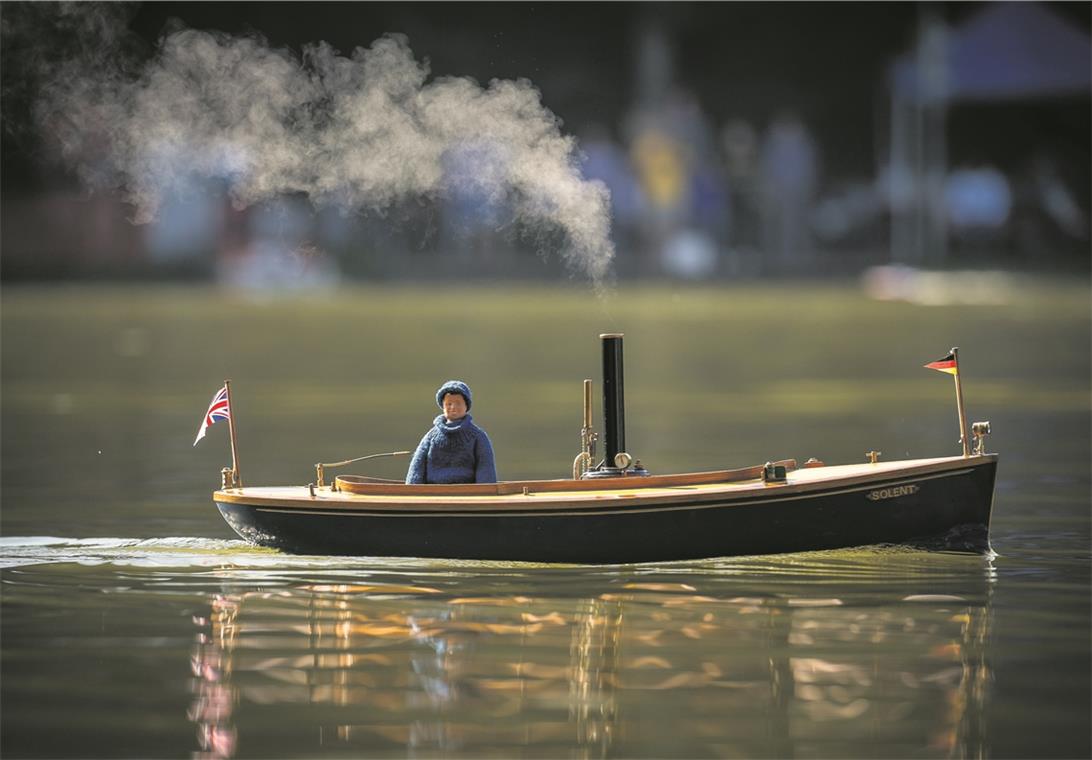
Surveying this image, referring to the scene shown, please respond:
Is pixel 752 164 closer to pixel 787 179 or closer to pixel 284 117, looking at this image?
pixel 787 179

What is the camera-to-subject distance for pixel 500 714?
10.4 meters

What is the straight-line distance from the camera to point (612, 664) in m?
11.7

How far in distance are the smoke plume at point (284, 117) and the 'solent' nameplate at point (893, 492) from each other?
6.61 meters

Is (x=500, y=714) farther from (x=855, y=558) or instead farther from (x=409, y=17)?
(x=409, y=17)

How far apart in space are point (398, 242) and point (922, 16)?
22451mm

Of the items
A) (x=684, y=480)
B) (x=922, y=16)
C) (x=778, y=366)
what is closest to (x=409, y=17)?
(x=922, y=16)

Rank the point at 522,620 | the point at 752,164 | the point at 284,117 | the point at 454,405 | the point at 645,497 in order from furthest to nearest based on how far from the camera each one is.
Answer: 1. the point at 752,164
2. the point at 284,117
3. the point at 454,405
4. the point at 645,497
5. the point at 522,620

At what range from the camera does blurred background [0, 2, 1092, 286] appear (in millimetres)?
83125

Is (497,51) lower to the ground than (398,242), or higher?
higher

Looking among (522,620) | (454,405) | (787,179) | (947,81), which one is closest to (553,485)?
(454,405)

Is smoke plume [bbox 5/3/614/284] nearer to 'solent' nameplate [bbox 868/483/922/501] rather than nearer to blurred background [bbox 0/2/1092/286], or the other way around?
'solent' nameplate [bbox 868/483/922/501]

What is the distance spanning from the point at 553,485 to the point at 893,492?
2.30 meters

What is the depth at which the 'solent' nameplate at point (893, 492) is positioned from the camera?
48.5 ft

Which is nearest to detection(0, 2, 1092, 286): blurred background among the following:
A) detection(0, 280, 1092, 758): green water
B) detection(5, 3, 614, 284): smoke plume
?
detection(0, 280, 1092, 758): green water
